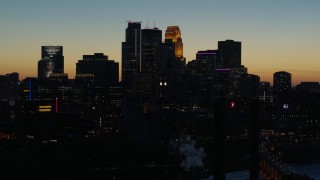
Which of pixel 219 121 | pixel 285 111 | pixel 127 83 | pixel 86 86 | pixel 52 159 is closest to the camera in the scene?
pixel 219 121

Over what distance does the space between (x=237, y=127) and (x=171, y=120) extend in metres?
9.78

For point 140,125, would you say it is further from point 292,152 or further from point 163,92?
point 163,92

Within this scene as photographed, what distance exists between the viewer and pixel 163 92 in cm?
10825

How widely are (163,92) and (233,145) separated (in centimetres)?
4371

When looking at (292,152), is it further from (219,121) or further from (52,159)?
(219,121)

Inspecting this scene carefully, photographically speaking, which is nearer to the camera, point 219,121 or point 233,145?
point 219,121

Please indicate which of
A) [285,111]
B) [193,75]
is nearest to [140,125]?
[285,111]

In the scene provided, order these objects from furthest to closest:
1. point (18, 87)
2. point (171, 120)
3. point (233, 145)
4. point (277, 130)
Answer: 1. point (18, 87)
2. point (277, 130)
3. point (171, 120)
4. point (233, 145)

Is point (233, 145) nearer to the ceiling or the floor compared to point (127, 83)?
nearer to the floor

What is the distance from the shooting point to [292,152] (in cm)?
6744

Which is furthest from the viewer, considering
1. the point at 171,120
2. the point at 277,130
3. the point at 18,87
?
the point at 18,87

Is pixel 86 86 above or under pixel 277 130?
above

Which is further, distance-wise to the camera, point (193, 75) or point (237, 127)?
point (193, 75)

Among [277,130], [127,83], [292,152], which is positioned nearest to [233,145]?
[292,152]
